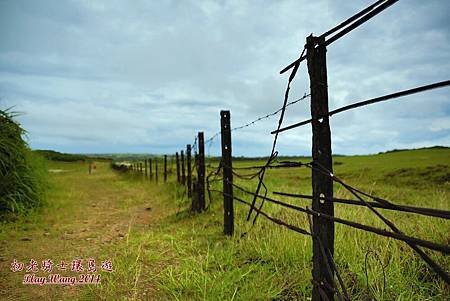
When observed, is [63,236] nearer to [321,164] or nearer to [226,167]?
[226,167]

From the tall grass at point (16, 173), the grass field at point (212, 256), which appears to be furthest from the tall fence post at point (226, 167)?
the tall grass at point (16, 173)

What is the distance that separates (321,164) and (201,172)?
17.3 ft

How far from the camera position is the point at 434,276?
315cm

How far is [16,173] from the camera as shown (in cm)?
789

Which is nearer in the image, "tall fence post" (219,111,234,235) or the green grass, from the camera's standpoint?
the green grass

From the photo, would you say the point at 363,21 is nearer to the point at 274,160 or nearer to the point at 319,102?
the point at 319,102

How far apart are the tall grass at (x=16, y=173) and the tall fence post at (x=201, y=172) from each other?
3887 millimetres

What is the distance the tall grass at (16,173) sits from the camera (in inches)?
298

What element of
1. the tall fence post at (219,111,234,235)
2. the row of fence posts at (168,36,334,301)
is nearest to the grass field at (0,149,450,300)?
the tall fence post at (219,111,234,235)

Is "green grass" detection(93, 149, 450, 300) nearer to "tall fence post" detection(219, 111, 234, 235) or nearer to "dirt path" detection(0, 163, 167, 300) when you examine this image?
"tall fence post" detection(219, 111, 234, 235)

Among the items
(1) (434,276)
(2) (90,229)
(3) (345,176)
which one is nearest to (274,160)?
(1) (434,276)

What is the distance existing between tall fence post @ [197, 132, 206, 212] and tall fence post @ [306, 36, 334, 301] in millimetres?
4851

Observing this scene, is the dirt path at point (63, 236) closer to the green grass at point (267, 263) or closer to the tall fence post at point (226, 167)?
the green grass at point (267, 263)

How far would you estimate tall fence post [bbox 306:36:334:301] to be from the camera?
2439 millimetres
